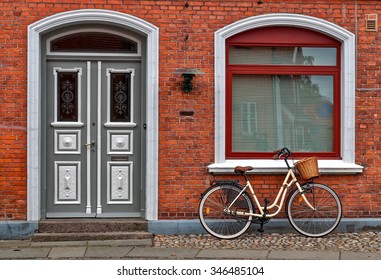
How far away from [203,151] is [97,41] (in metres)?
2.35

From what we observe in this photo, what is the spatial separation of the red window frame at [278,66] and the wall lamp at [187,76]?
598 millimetres

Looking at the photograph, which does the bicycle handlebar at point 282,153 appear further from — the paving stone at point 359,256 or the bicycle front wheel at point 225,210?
the paving stone at point 359,256

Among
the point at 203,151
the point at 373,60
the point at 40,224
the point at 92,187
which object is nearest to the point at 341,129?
the point at 373,60

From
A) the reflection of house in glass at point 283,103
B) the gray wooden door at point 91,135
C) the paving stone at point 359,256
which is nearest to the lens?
the paving stone at point 359,256

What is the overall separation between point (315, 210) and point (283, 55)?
244 cm

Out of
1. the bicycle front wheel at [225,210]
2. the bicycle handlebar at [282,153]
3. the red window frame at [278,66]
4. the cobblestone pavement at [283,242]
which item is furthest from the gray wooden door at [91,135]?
the bicycle handlebar at [282,153]

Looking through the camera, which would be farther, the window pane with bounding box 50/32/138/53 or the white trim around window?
the window pane with bounding box 50/32/138/53

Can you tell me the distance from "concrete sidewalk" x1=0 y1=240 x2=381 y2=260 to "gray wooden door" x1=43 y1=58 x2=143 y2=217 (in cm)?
91

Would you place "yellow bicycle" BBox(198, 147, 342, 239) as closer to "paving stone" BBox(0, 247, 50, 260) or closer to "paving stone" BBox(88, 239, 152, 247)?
"paving stone" BBox(88, 239, 152, 247)

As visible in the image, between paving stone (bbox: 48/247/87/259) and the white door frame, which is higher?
the white door frame

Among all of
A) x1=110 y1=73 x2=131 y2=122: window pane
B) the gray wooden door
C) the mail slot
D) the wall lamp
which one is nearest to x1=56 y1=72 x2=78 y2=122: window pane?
the gray wooden door

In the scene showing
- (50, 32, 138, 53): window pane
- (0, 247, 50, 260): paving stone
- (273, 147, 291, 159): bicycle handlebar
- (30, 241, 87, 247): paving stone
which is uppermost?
(50, 32, 138, 53): window pane

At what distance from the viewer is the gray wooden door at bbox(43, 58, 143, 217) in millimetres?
10750

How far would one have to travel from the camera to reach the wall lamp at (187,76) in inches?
410
